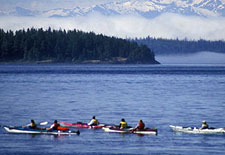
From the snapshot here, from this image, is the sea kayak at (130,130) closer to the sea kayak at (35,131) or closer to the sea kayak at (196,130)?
the sea kayak at (196,130)

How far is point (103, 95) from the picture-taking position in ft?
356

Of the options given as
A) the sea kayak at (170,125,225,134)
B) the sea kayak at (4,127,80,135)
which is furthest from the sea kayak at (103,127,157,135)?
the sea kayak at (4,127,80,135)

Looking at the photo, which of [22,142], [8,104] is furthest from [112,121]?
[8,104]

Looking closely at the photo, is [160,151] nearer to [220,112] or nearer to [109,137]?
[109,137]

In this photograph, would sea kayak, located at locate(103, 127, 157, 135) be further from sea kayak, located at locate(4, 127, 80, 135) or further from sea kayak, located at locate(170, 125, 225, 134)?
sea kayak, located at locate(4, 127, 80, 135)

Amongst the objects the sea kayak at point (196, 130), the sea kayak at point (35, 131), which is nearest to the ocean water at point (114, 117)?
the sea kayak at point (35, 131)

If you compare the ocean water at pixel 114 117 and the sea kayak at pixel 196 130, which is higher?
the sea kayak at pixel 196 130

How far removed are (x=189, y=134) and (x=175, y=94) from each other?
175 ft

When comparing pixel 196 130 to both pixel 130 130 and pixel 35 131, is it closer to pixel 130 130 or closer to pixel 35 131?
pixel 130 130

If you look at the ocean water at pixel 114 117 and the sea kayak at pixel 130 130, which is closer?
the ocean water at pixel 114 117

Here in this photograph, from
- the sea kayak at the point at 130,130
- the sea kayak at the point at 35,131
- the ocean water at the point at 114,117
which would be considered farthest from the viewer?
the sea kayak at the point at 35,131

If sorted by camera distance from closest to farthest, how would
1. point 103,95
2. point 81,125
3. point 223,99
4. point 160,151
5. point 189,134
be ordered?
point 160,151 → point 189,134 → point 81,125 → point 223,99 → point 103,95

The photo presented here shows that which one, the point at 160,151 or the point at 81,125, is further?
the point at 81,125

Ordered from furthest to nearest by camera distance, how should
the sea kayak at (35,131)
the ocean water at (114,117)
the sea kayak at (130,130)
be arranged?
the sea kayak at (35,131) → the sea kayak at (130,130) → the ocean water at (114,117)
